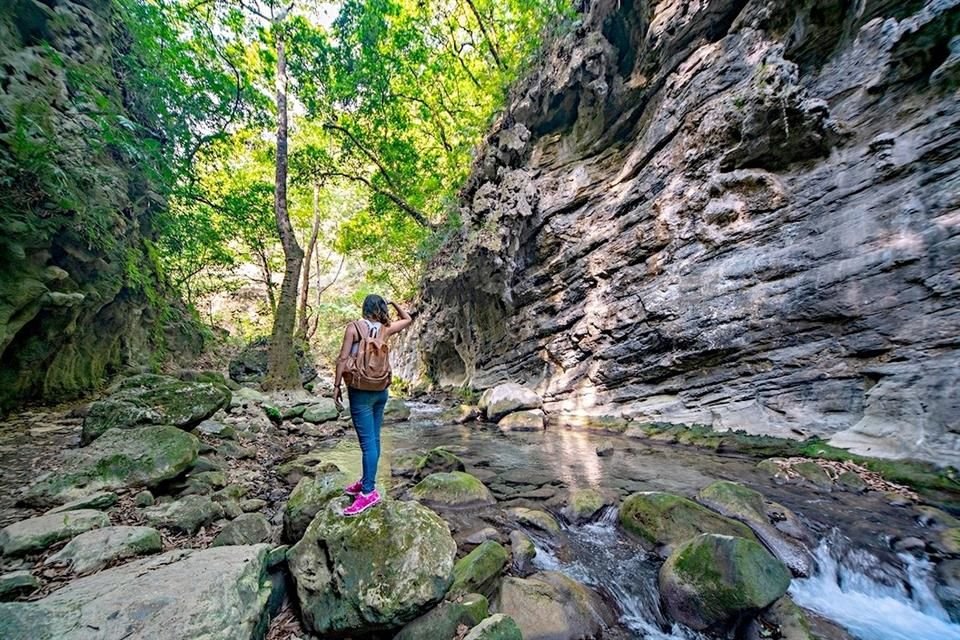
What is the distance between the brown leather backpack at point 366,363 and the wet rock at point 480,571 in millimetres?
1715

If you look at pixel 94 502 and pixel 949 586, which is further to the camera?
pixel 94 502

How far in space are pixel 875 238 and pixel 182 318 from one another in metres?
18.8

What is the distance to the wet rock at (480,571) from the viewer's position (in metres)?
2.99

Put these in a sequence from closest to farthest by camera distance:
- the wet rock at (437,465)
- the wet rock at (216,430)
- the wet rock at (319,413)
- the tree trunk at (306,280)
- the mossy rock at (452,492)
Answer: the mossy rock at (452,492) → the wet rock at (437,465) → the wet rock at (216,430) → the wet rock at (319,413) → the tree trunk at (306,280)

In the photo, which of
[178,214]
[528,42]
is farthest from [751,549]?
[528,42]

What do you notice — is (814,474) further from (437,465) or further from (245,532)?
(245,532)

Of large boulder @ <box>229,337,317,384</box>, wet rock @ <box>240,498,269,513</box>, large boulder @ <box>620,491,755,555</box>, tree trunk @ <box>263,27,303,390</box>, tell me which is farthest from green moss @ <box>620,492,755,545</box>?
large boulder @ <box>229,337,317,384</box>

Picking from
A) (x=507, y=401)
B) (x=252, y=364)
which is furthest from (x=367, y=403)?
(x=252, y=364)

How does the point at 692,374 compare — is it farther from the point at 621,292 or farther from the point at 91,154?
the point at 91,154

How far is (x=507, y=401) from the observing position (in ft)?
41.3

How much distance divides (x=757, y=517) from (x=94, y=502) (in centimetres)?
689

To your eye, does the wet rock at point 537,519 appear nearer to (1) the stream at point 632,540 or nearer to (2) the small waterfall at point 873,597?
(1) the stream at point 632,540

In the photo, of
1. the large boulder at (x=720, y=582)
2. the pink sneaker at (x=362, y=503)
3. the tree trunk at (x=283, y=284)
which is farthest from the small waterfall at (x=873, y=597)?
the tree trunk at (x=283, y=284)

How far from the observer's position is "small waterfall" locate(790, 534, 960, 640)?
3.04m
